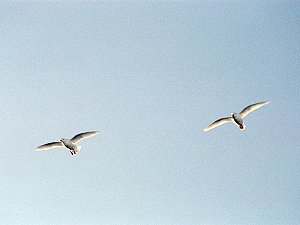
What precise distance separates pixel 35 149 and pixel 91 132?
497cm

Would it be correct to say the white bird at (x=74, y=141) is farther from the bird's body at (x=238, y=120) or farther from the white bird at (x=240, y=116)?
the bird's body at (x=238, y=120)

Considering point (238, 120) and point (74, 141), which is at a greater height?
point (74, 141)

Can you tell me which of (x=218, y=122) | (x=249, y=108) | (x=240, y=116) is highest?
(x=249, y=108)

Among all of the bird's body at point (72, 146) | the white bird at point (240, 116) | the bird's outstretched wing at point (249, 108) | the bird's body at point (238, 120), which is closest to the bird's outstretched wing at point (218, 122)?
the white bird at point (240, 116)

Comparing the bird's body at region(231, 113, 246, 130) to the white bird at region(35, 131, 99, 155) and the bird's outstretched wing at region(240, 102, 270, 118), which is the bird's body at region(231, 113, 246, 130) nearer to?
the bird's outstretched wing at region(240, 102, 270, 118)

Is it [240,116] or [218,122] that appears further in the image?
[218,122]

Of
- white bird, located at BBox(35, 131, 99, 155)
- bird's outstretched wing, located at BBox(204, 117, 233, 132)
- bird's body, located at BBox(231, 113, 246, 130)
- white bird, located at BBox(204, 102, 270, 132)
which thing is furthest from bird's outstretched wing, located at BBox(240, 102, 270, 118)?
white bird, located at BBox(35, 131, 99, 155)

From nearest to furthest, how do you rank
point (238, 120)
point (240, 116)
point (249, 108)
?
point (238, 120) < point (240, 116) < point (249, 108)

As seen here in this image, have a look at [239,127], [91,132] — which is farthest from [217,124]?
[91,132]

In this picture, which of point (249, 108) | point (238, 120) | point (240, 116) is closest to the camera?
point (238, 120)

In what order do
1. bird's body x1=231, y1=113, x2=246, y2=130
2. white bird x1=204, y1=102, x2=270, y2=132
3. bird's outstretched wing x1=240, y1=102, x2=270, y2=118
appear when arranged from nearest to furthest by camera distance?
bird's body x1=231, y1=113, x2=246, y2=130 → white bird x1=204, y1=102, x2=270, y2=132 → bird's outstretched wing x1=240, y1=102, x2=270, y2=118

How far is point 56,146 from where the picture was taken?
46.6 m

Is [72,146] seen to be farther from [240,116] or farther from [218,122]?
[240,116]

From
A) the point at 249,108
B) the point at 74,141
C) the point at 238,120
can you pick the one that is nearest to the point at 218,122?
the point at 238,120
